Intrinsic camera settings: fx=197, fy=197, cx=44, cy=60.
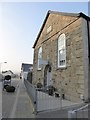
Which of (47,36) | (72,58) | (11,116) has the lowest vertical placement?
(11,116)

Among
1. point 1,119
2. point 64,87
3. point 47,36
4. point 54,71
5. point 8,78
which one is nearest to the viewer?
point 1,119

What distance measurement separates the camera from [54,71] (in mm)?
19703

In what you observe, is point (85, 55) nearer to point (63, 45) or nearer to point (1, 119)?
point (63, 45)

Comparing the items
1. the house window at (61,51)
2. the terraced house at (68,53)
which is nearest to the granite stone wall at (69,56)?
the terraced house at (68,53)

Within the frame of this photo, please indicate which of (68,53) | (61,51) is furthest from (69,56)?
(61,51)

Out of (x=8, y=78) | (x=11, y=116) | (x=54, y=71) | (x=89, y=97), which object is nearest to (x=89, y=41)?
(x=89, y=97)

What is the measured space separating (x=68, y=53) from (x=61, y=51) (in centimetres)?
198

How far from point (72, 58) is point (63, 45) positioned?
264 cm

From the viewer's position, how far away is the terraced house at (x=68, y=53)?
14.4 metres

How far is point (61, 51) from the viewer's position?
18.5 meters

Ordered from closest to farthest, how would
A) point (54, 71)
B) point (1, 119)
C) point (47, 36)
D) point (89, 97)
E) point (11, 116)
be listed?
point (1, 119) → point (11, 116) → point (89, 97) → point (54, 71) → point (47, 36)

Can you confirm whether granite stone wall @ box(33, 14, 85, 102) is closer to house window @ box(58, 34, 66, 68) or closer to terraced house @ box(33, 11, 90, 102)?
terraced house @ box(33, 11, 90, 102)

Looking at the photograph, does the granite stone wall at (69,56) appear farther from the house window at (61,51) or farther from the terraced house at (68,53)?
the house window at (61,51)

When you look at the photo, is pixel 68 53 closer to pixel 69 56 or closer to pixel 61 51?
pixel 69 56
